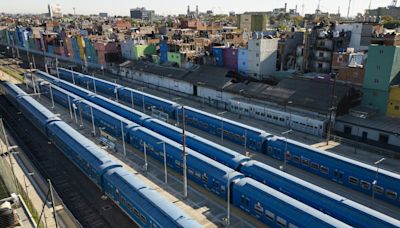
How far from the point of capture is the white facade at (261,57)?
6938 centimetres

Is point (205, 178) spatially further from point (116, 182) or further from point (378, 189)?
point (378, 189)

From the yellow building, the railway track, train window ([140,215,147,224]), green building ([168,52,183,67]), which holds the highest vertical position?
green building ([168,52,183,67])

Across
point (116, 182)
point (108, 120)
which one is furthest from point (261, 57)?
point (116, 182)

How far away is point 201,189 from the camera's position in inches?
1315

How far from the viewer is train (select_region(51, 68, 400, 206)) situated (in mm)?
30203

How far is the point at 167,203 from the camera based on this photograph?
2483 cm

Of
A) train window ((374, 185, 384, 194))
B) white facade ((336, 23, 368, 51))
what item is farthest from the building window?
white facade ((336, 23, 368, 51))

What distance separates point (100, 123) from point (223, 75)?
32.2 metres

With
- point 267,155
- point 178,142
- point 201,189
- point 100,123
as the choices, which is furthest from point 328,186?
point 100,123

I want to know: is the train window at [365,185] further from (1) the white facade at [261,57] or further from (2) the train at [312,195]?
(1) the white facade at [261,57]

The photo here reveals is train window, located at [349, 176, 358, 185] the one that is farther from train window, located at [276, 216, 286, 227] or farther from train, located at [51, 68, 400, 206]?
train window, located at [276, 216, 286, 227]

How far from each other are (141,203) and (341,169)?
21.9 meters

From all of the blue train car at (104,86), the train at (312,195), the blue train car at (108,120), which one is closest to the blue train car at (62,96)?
the blue train car at (108,120)

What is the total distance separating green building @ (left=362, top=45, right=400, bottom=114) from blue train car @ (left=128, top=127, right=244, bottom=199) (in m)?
32.9
